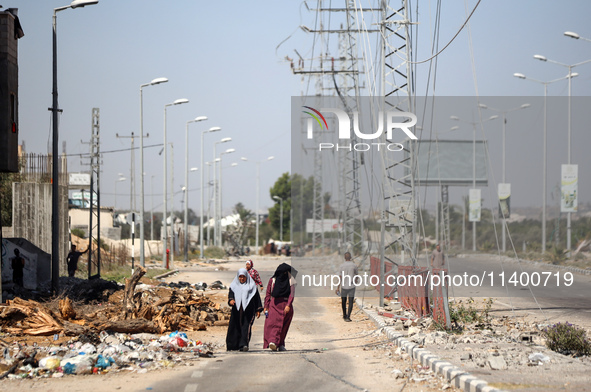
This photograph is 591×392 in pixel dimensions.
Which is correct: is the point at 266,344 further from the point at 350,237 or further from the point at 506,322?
the point at 350,237

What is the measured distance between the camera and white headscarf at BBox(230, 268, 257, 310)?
458 inches

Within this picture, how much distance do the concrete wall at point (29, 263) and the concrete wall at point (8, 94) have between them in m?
5.64

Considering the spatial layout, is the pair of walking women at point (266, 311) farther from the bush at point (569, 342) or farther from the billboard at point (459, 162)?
the billboard at point (459, 162)

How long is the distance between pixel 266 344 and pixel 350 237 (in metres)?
21.5

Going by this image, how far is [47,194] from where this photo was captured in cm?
2705

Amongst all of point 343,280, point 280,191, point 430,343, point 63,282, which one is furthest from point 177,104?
point 280,191

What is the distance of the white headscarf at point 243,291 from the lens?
38.2ft

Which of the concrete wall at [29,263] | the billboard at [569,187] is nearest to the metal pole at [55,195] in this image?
the concrete wall at [29,263]

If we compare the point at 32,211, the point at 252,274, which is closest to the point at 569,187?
the point at 32,211

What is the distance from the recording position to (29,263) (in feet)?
72.9

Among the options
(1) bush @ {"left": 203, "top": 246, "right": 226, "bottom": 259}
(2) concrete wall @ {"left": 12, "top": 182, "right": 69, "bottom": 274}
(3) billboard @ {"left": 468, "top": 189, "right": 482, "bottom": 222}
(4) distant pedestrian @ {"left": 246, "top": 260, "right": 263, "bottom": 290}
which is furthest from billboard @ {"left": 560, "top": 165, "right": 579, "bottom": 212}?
(1) bush @ {"left": 203, "top": 246, "right": 226, "bottom": 259}

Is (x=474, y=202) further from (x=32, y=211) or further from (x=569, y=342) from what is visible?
(x=569, y=342)

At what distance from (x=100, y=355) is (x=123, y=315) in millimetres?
4165

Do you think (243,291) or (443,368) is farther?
(243,291)
